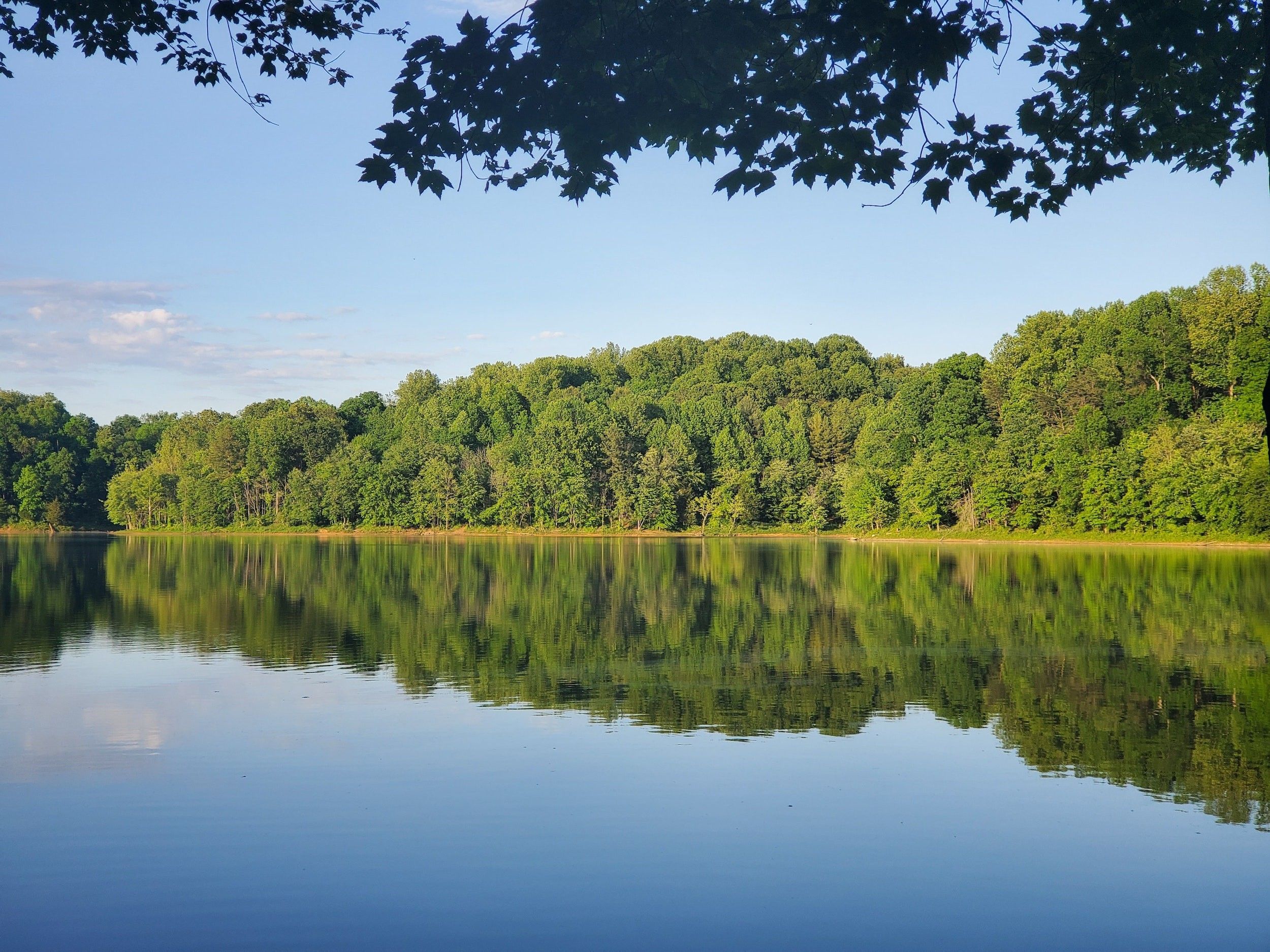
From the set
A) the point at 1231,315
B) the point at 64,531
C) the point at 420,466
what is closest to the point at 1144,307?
the point at 1231,315

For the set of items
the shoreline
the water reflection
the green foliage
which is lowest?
the shoreline

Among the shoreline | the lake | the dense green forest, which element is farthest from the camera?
the dense green forest

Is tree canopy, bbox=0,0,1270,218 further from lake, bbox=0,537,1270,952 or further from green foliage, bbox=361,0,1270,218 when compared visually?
lake, bbox=0,537,1270,952

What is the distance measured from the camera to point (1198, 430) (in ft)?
202

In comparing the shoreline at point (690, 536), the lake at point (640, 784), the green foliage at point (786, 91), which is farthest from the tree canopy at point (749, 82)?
the shoreline at point (690, 536)

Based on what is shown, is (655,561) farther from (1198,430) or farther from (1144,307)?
(1144,307)

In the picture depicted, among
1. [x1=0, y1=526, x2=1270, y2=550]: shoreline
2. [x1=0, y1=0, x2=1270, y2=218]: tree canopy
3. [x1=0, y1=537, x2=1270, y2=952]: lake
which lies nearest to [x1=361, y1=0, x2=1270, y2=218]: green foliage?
[x1=0, y1=0, x2=1270, y2=218]: tree canopy

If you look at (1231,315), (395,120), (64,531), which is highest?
(1231,315)

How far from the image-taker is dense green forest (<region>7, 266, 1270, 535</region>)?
65500 millimetres

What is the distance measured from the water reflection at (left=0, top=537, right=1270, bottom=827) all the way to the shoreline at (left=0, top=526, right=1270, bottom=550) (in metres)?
18.4

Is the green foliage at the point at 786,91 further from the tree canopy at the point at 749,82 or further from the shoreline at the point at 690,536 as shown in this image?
the shoreline at the point at 690,536

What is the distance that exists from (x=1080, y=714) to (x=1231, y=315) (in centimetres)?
6374

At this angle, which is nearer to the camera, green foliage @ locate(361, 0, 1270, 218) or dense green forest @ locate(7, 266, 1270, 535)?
green foliage @ locate(361, 0, 1270, 218)

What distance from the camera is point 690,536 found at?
91125 mm
